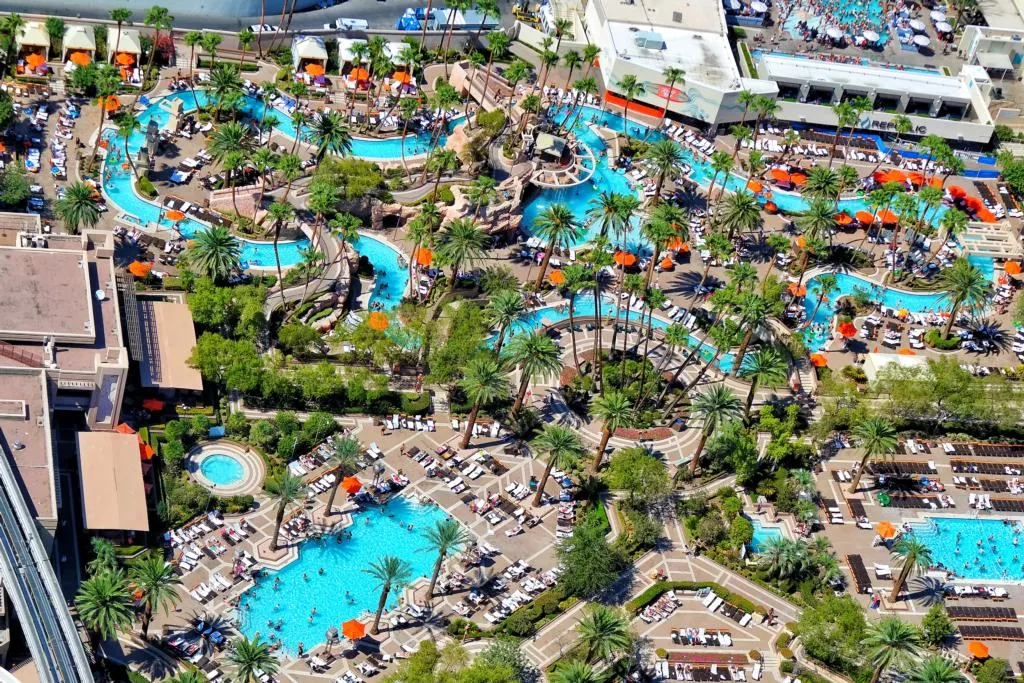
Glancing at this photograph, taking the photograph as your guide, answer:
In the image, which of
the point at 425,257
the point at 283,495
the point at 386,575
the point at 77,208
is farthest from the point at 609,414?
the point at 77,208

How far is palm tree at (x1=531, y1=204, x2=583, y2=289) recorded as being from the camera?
178 meters

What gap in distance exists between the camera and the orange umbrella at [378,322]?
568ft

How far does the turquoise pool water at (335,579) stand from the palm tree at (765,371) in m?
36.1

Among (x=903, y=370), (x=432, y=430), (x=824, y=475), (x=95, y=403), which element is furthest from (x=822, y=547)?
(x=95, y=403)

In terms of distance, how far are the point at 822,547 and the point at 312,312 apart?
58190 millimetres

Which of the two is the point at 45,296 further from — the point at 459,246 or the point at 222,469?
the point at 459,246

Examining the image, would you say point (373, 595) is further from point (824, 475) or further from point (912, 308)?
point (912, 308)

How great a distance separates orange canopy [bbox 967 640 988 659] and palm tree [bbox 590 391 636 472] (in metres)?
38.8

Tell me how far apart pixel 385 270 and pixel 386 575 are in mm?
48015

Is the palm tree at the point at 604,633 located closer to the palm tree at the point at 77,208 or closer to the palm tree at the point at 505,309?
the palm tree at the point at 505,309

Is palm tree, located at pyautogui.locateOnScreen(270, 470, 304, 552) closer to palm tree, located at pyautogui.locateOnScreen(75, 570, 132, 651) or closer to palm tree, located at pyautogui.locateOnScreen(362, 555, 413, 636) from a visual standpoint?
palm tree, located at pyautogui.locateOnScreen(362, 555, 413, 636)

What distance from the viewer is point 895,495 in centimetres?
17050

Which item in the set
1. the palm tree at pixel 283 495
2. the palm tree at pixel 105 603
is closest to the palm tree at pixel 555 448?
the palm tree at pixel 283 495

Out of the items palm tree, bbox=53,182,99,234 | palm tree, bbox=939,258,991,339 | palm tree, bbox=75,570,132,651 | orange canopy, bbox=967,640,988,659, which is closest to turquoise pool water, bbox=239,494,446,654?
palm tree, bbox=75,570,132,651
